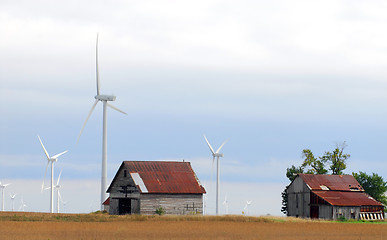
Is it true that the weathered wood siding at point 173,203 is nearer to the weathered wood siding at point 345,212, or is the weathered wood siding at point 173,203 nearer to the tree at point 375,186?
the weathered wood siding at point 345,212

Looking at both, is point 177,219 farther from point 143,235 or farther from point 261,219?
point 143,235

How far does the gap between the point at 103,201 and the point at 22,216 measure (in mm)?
16387

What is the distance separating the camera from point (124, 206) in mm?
73188

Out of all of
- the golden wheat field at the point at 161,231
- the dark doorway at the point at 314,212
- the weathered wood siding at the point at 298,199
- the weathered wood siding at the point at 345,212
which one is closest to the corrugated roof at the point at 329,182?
the weathered wood siding at the point at 298,199

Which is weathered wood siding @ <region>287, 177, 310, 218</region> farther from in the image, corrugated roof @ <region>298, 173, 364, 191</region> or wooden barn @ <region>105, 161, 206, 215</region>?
wooden barn @ <region>105, 161, 206, 215</region>

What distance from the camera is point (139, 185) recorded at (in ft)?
232

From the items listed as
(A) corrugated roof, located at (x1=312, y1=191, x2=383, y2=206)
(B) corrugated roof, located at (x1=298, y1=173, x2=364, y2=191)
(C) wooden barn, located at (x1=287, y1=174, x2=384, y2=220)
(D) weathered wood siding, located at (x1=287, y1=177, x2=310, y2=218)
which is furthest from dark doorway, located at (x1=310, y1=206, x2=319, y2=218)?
(B) corrugated roof, located at (x1=298, y1=173, x2=364, y2=191)

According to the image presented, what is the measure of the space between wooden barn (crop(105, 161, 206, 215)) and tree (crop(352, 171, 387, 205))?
3531 centimetres

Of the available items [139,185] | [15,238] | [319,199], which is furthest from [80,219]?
[319,199]

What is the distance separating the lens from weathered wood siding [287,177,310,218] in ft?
265

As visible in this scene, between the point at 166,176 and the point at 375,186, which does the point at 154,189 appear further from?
the point at 375,186

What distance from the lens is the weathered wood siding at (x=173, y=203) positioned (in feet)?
230

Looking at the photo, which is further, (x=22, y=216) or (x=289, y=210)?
(x=289, y=210)

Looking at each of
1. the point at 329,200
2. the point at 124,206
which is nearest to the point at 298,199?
the point at 329,200
